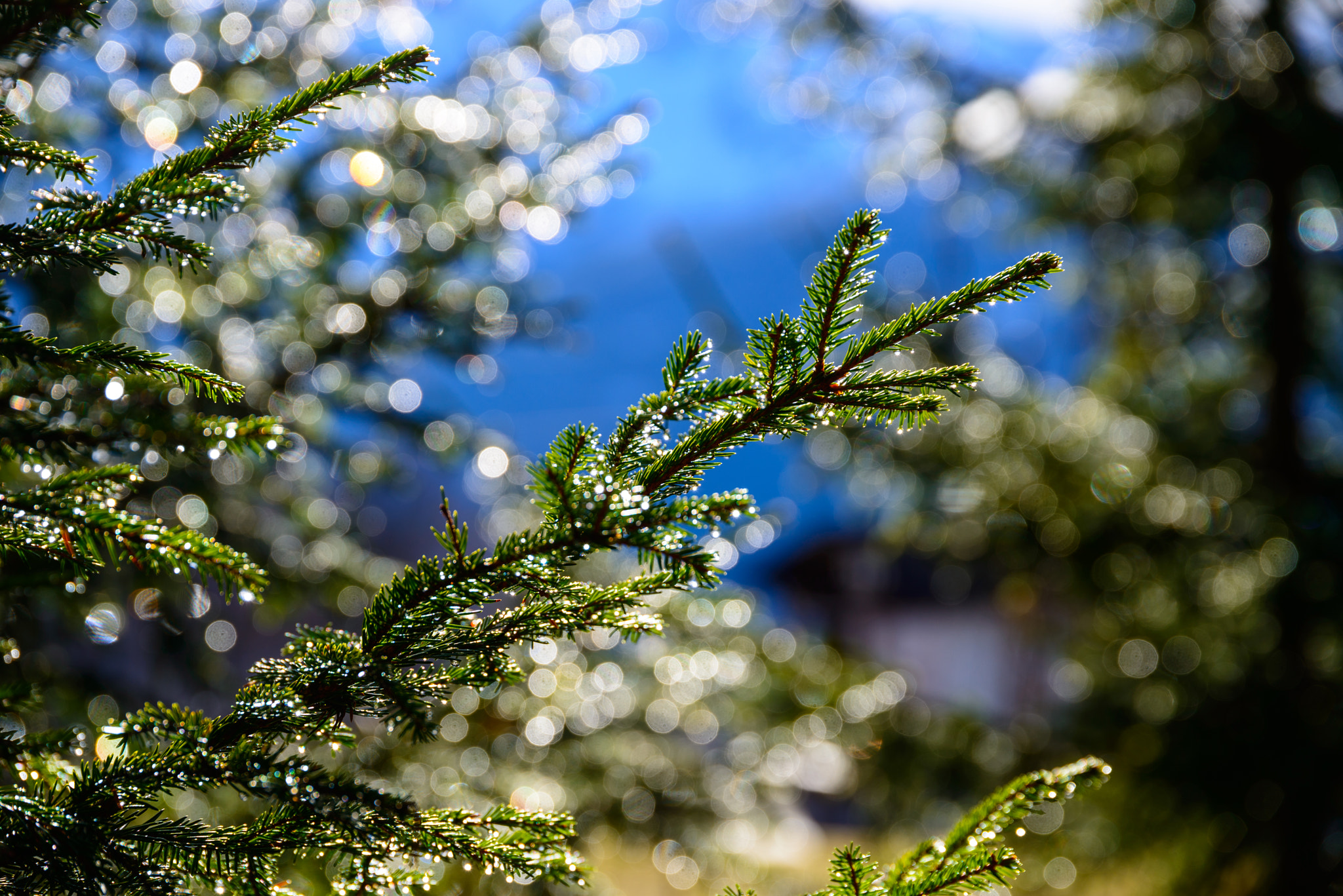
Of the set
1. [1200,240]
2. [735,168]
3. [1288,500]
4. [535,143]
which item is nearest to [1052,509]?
[1288,500]

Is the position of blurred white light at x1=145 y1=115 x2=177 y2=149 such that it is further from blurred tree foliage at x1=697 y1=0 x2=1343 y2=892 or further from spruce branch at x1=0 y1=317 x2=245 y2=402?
blurred tree foliage at x1=697 y1=0 x2=1343 y2=892

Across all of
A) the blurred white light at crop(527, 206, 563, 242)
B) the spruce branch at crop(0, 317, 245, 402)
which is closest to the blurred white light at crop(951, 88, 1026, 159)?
the blurred white light at crop(527, 206, 563, 242)

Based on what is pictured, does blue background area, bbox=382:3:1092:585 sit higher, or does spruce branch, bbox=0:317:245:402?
blue background area, bbox=382:3:1092:585

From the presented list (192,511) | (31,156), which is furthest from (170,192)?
(192,511)

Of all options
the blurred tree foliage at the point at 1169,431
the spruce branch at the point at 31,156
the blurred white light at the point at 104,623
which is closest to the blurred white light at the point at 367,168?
the blurred white light at the point at 104,623

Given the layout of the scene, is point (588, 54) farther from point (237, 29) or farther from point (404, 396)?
point (404, 396)

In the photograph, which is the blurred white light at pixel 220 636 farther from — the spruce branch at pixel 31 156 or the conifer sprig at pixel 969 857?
the conifer sprig at pixel 969 857

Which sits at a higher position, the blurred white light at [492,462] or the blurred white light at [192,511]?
the blurred white light at [492,462]

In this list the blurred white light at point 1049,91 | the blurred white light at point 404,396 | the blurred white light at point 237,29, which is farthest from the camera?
the blurred white light at point 1049,91
